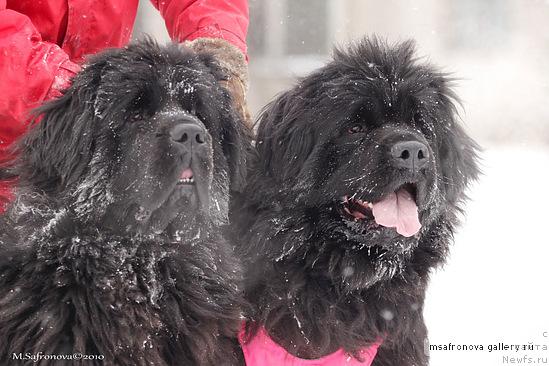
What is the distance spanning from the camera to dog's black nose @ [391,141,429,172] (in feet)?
12.7

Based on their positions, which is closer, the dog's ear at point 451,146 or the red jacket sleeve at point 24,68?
the red jacket sleeve at point 24,68

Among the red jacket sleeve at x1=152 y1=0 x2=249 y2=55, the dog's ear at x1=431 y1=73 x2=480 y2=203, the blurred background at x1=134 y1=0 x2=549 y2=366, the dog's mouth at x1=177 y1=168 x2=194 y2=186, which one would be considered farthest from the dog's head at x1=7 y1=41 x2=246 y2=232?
the blurred background at x1=134 y1=0 x2=549 y2=366

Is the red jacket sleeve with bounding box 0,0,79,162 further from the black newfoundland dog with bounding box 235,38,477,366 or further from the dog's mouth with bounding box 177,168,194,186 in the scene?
the black newfoundland dog with bounding box 235,38,477,366

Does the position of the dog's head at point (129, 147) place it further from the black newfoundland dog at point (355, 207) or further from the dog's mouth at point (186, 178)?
the black newfoundland dog at point (355, 207)

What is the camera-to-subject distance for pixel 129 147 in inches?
139

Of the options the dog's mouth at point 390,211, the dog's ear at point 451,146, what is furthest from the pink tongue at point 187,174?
the dog's ear at point 451,146

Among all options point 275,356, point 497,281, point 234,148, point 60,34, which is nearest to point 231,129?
point 234,148

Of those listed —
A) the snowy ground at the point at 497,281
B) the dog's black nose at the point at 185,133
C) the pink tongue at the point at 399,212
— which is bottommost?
the snowy ground at the point at 497,281

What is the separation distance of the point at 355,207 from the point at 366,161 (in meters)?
0.28

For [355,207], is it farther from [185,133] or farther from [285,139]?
[185,133]

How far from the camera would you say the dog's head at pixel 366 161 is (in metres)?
3.96

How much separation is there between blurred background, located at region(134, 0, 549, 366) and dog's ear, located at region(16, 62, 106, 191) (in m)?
2.87

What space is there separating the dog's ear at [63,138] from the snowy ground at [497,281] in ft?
7.46

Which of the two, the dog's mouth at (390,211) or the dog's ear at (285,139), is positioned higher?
the dog's ear at (285,139)
